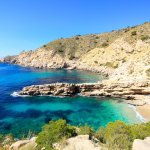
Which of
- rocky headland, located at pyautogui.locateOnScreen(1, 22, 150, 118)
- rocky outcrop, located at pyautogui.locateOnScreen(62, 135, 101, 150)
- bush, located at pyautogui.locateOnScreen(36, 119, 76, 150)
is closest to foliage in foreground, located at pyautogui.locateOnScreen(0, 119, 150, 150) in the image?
bush, located at pyautogui.locateOnScreen(36, 119, 76, 150)

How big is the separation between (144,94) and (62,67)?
78.0m

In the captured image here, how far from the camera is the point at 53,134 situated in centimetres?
1786

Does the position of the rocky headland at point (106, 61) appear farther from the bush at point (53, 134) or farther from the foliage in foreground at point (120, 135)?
the bush at point (53, 134)

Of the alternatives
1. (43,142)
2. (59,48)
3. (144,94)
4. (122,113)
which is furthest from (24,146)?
(59,48)

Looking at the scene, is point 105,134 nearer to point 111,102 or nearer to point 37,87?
point 111,102

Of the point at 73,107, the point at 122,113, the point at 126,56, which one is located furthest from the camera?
the point at 126,56

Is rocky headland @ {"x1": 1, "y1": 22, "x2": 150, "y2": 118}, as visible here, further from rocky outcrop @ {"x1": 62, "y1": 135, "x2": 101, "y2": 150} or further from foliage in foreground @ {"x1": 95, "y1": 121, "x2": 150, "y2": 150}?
rocky outcrop @ {"x1": 62, "y1": 135, "x2": 101, "y2": 150}

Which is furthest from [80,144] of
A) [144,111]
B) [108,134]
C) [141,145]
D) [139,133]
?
[144,111]

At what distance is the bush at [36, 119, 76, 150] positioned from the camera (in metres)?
17.1

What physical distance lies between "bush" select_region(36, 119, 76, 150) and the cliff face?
138 feet

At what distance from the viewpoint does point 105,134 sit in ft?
66.3

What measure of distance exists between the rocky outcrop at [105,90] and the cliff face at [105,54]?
6595 mm

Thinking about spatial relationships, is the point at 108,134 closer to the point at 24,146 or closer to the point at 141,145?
the point at 141,145

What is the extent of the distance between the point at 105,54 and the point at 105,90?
56594mm
